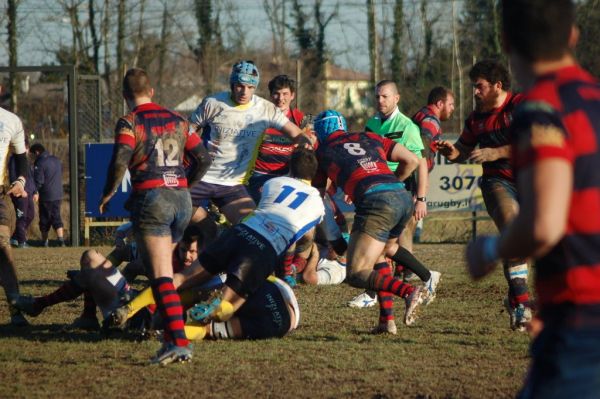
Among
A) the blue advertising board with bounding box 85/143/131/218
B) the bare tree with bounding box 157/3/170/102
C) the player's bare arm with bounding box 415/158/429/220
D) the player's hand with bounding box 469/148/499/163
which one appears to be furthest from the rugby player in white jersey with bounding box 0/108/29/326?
the bare tree with bounding box 157/3/170/102

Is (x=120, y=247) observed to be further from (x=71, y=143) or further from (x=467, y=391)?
(x=71, y=143)

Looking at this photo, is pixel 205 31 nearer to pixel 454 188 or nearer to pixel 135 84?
pixel 454 188

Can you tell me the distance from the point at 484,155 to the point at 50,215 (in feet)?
42.8

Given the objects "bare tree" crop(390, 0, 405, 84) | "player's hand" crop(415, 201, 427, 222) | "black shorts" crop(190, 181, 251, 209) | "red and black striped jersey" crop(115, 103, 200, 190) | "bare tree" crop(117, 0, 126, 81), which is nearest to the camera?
"red and black striped jersey" crop(115, 103, 200, 190)

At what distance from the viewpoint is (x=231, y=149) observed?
367 inches

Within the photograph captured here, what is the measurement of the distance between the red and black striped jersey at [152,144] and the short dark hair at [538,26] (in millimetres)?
3798

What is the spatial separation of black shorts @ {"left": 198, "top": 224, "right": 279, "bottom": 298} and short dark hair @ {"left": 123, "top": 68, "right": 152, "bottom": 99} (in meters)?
1.16

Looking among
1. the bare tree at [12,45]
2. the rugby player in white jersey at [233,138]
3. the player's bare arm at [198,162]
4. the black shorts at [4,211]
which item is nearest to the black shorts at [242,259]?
the player's bare arm at [198,162]

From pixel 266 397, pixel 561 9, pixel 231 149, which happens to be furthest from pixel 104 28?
pixel 561 9

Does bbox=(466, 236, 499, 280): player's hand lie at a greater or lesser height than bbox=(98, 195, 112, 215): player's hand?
greater

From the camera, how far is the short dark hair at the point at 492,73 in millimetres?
7547

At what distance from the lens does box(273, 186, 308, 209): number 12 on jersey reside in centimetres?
685

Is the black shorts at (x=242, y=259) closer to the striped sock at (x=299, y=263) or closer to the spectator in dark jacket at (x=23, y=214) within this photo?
the striped sock at (x=299, y=263)

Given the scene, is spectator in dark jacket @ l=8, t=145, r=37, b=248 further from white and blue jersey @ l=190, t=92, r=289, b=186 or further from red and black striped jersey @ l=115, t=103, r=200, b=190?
red and black striped jersey @ l=115, t=103, r=200, b=190
